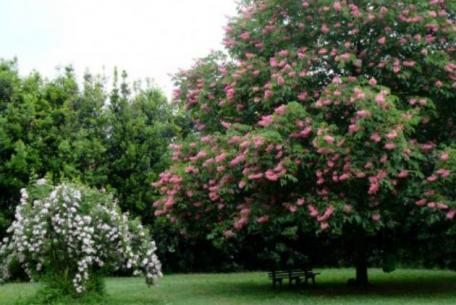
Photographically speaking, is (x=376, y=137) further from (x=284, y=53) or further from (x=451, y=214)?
(x=284, y=53)

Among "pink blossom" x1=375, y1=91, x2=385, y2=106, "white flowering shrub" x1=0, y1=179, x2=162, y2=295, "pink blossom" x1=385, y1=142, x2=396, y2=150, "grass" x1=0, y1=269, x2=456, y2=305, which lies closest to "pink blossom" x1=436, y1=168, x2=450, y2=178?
"pink blossom" x1=385, y1=142, x2=396, y2=150

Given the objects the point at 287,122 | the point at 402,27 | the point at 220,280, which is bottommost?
the point at 220,280

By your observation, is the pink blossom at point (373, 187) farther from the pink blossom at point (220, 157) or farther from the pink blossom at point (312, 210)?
the pink blossom at point (220, 157)

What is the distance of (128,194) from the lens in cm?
2952

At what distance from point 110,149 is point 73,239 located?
15023 mm

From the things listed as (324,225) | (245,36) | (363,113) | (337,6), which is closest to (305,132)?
(363,113)

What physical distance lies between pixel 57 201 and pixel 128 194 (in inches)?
569

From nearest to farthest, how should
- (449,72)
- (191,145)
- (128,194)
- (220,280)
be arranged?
(449,72)
(191,145)
(220,280)
(128,194)

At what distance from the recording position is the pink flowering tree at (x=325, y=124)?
15695 millimetres

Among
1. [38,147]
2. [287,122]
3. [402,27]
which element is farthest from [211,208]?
[38,147]

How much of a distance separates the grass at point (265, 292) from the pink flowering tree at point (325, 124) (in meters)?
1.57

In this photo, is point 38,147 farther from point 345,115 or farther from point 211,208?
point 345,115

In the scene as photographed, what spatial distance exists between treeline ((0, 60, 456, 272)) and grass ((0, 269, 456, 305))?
1192 mm

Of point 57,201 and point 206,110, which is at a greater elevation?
point 206,110
